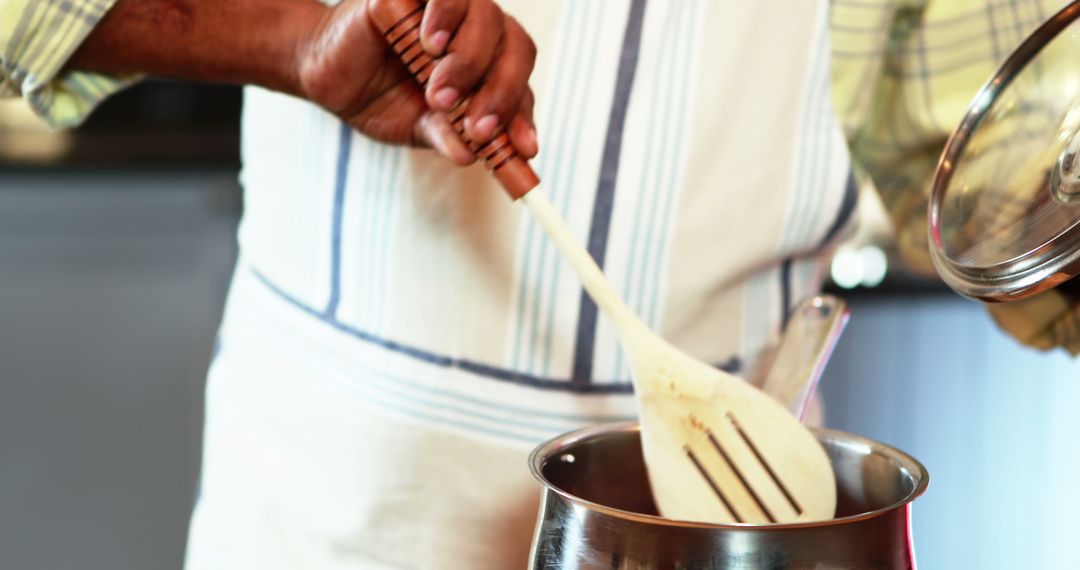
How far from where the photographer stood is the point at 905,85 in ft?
2.14

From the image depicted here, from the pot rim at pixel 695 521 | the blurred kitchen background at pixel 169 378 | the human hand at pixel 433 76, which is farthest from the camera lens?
the blurred kitchen background at pixel 169 378

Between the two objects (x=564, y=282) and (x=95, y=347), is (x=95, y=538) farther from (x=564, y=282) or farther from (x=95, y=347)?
(x=564, y=282)

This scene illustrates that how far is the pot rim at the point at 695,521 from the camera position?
1.02ft

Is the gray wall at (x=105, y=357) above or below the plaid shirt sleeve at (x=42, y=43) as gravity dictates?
below

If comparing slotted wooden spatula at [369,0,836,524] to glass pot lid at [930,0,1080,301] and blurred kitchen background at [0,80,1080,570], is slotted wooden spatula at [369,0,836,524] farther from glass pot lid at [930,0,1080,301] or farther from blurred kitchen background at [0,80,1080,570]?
blurred kitchen background at [0,80,1080,570]

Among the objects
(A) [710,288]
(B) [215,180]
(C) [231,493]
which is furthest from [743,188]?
(B) [215,180]

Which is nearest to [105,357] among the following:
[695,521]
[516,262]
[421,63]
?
[516,262]

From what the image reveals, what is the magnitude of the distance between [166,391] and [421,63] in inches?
49.2

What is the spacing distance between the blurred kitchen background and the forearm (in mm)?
1121

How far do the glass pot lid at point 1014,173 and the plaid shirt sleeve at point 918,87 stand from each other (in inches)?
4.1

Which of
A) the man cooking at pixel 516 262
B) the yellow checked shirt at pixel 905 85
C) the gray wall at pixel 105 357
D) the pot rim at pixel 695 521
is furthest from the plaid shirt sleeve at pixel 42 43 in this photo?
→ the gray wall at pixel 105 357

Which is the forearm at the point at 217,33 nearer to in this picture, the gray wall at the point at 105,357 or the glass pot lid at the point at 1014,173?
the glass pot lid at the point at 1014,173

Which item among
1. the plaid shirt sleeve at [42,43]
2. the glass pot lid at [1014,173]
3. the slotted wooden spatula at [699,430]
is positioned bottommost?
the slotted wooden spatula at [699,430]

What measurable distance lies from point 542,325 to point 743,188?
0.12 metres
